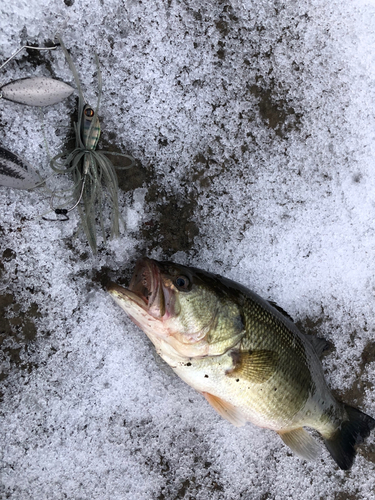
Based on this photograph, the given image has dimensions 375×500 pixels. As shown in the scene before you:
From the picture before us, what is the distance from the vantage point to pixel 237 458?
8.11ft

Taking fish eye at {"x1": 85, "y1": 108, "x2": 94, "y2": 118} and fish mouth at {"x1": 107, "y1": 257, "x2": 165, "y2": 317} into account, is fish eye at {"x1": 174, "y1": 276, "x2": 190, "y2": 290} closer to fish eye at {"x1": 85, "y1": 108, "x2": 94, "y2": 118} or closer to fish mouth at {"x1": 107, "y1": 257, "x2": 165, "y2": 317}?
fish mouth at {"x1": 107, "y1": 257, "x2": 165, "y2": 317}

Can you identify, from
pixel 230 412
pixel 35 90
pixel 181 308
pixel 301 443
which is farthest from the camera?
pixel 301 443

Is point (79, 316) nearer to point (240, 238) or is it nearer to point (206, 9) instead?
point (240, 238)

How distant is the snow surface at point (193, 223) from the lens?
220cm


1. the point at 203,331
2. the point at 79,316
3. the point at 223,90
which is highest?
A: the point at 223,90

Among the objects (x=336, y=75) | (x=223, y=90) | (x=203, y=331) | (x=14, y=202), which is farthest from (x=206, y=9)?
(x=203, y=331)

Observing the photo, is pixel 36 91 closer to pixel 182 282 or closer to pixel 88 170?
pixel 88 170

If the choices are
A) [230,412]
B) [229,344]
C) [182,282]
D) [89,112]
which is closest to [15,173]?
[89,112]

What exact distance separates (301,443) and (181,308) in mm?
1176

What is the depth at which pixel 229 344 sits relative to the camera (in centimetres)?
200

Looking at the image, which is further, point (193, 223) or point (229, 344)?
point (193, 223)

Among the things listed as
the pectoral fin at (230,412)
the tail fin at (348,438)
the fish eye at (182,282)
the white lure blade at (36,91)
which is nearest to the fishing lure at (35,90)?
the white lure blade at (36,91)

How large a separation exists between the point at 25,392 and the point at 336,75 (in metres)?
2.69

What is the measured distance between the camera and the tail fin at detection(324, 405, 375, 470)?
238 centimetres
